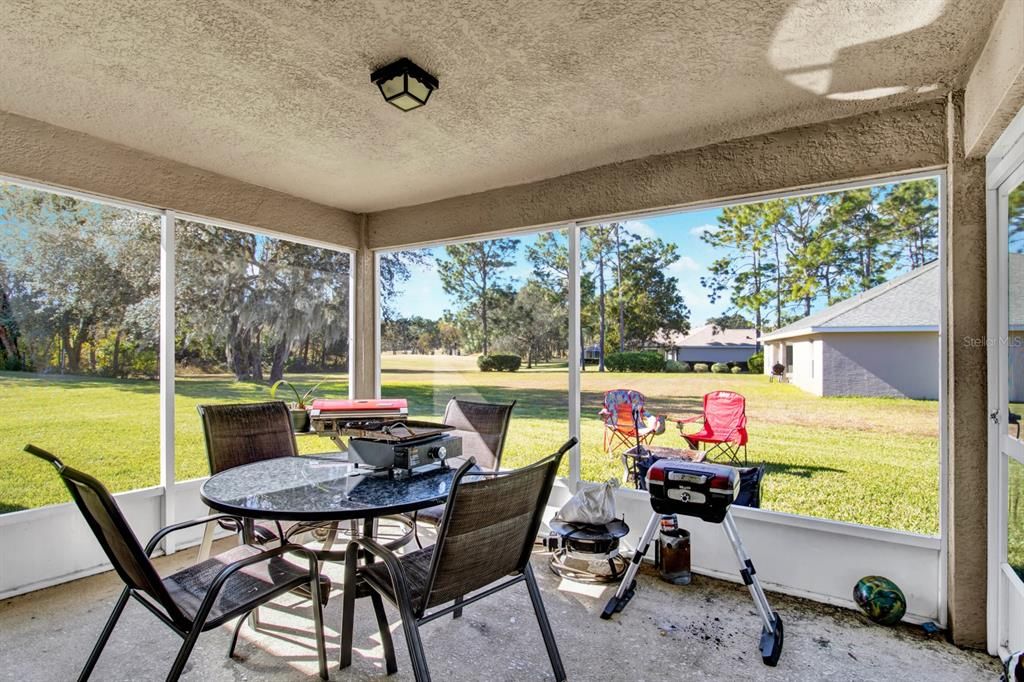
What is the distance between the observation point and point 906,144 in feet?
8.62

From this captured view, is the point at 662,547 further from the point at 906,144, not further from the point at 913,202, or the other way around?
the point at 906,144

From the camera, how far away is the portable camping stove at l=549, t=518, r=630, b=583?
9.91 feet

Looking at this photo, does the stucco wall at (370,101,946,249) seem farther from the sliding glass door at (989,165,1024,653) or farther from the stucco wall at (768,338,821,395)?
the stucco wall at (768,338,821,395)

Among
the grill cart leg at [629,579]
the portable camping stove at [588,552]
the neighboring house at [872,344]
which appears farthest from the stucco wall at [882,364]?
the portable camping stove at [588,552]

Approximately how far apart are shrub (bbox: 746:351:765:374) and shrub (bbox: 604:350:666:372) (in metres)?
0.55

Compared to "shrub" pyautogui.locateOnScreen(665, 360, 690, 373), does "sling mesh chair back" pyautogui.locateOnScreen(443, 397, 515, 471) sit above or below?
below

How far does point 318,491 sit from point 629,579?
1.68 metres

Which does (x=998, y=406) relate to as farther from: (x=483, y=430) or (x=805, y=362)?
(x=483, y=430)

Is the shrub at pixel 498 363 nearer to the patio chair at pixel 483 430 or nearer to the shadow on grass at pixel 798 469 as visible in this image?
the patio chair at pixel 483 430

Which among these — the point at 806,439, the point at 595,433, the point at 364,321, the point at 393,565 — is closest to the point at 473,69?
the point at 393,565

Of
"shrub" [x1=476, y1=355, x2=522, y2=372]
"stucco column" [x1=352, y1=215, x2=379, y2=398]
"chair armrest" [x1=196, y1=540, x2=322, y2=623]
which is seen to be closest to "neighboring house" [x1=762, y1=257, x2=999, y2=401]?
"shrub" [x1=476, y1=355, x2=522, y2=372]

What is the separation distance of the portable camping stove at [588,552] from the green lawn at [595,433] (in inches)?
22.7

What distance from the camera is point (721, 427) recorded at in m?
3.37

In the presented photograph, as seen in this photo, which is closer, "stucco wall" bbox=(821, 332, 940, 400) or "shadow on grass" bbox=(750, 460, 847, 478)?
"stucco wall" bbox=(821, 332, 940, 400)
